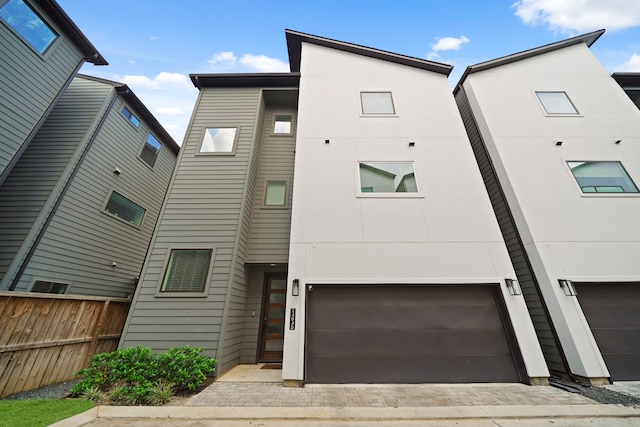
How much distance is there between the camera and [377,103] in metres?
7.86

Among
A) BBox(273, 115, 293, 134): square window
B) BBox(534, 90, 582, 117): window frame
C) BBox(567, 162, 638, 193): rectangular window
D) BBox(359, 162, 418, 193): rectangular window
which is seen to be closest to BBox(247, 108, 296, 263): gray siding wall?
BBox(273, 115, 293, 134): square window

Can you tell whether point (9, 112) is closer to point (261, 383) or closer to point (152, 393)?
point (152, 393)

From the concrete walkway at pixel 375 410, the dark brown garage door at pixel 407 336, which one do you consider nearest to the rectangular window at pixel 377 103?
the dark brown garage door at pixel 407 336

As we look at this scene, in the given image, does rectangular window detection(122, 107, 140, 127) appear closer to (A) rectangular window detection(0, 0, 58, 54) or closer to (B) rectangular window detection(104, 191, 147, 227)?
(A) rectangular window detection(0, 0, 58, 54)

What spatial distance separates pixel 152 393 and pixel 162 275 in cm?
269

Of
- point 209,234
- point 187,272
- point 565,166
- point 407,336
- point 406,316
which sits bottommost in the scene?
point 407,336

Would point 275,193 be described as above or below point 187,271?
above

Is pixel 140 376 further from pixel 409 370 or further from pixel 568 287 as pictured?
pixel 568 287

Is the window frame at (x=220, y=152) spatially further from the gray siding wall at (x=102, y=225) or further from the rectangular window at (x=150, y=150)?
the rectangular window at (x=150, y=150)

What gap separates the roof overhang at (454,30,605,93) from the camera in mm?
8369

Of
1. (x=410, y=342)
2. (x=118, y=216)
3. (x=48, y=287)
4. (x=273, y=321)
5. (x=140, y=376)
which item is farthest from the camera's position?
(x=118, y=216)

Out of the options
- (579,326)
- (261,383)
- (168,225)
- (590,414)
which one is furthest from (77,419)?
(579,326)

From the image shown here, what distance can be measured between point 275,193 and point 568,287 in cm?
769

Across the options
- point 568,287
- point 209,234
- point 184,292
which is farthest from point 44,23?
point 568,287
